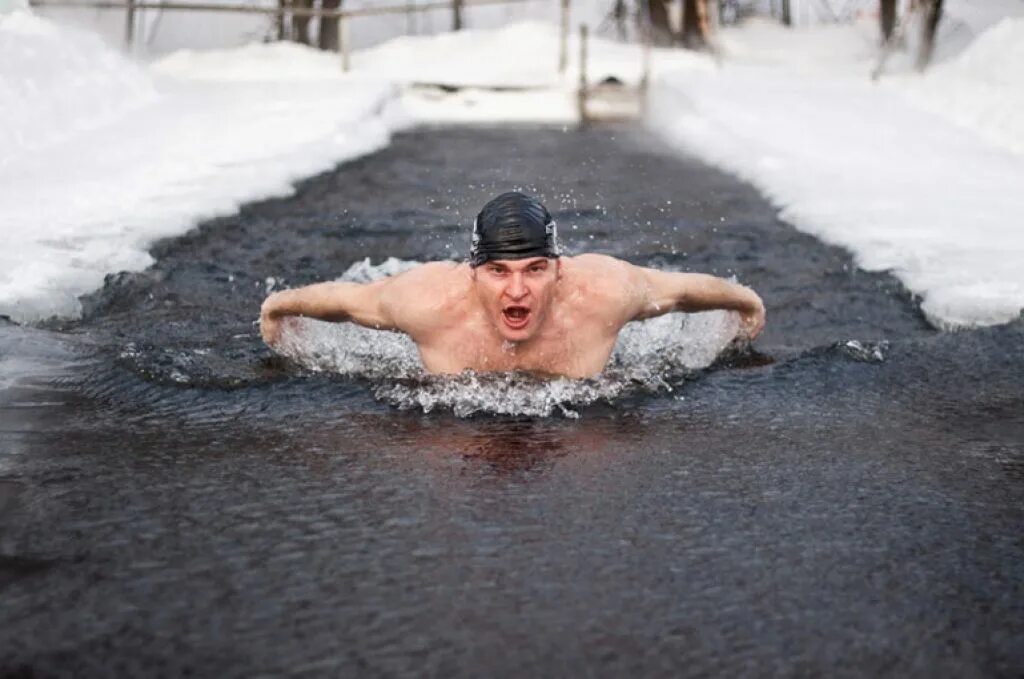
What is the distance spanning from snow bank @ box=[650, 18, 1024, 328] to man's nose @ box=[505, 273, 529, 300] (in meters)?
2.57

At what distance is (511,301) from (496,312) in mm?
109

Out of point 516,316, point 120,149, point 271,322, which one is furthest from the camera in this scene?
point 120,149

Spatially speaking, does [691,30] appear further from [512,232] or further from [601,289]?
[512,232]

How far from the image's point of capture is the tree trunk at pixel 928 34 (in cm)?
2127

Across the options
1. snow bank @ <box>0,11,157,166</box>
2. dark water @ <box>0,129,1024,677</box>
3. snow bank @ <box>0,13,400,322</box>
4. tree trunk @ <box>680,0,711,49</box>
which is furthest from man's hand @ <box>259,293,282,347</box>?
tree trunk @ <box>680,0,711,49</box>

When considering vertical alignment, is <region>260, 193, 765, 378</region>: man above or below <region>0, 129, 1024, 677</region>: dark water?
above

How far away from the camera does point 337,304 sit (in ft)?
17.1

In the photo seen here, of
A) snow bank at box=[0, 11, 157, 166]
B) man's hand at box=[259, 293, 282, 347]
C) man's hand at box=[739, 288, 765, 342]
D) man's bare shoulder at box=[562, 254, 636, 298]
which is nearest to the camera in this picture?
man's bare shoulder at box=[562, 254, 636, 298]

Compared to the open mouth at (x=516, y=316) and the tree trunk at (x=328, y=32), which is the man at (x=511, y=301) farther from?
the tree trunk at (x=328, y=32)

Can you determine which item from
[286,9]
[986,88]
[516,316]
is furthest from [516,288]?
[286,9]

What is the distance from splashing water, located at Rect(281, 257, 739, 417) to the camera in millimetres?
4828

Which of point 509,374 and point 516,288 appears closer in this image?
point 516,288

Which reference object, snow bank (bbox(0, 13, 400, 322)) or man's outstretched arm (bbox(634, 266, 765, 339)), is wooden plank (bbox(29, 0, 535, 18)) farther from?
man's outstretched arm (bbox(634, 266, 765, 339))

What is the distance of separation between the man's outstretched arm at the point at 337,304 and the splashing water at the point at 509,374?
15cm
